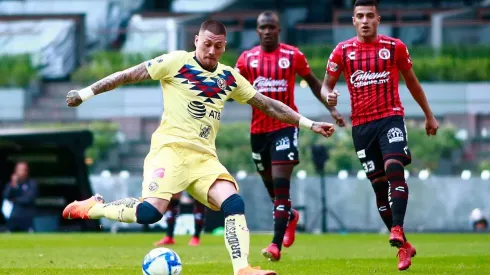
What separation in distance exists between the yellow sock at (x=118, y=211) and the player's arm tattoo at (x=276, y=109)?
4.45ft

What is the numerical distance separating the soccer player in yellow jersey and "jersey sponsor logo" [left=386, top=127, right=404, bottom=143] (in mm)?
1675

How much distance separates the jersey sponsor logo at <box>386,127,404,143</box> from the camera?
10.2m

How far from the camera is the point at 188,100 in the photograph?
341 inches

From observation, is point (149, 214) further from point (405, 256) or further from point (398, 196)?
point (398, 196)

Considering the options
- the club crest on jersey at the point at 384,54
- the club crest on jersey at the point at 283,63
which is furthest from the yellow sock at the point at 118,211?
the club crest on jersey at the point at 283,63

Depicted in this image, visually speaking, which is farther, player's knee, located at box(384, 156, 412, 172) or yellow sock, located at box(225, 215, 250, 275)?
player's knee, located at box(384, 156, 412, 172)

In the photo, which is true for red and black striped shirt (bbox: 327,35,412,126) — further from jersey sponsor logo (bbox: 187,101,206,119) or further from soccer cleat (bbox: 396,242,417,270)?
jersey sponsor logo (bbox: 187,101,206,119)

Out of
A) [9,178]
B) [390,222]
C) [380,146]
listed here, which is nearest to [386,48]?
[380,146]

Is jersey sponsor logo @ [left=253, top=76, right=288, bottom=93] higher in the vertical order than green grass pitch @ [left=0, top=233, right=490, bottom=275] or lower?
higher

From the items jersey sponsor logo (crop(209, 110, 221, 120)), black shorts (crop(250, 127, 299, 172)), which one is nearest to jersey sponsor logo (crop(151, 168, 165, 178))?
jersey sponsor logo (crop(209, 110, 221, 120))

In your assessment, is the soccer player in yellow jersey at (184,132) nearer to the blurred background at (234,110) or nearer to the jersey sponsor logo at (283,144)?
the jersey sponsor logo at (283,144)

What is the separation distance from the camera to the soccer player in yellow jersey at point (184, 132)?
332 inches

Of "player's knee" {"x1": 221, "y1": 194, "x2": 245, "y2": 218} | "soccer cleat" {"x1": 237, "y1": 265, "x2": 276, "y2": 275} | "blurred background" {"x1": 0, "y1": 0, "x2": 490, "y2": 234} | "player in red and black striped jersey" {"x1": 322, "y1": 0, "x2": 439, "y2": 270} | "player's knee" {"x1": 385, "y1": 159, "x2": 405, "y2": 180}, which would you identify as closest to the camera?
"soccer cleat" {"x1": 237, "y1": 265, "x2": 276, "y2": 275}

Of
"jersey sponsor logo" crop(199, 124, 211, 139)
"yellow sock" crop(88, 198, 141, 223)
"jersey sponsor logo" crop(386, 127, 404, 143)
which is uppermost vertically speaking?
"jersey sponsor logo" crop(199, 124, 211, 139)
